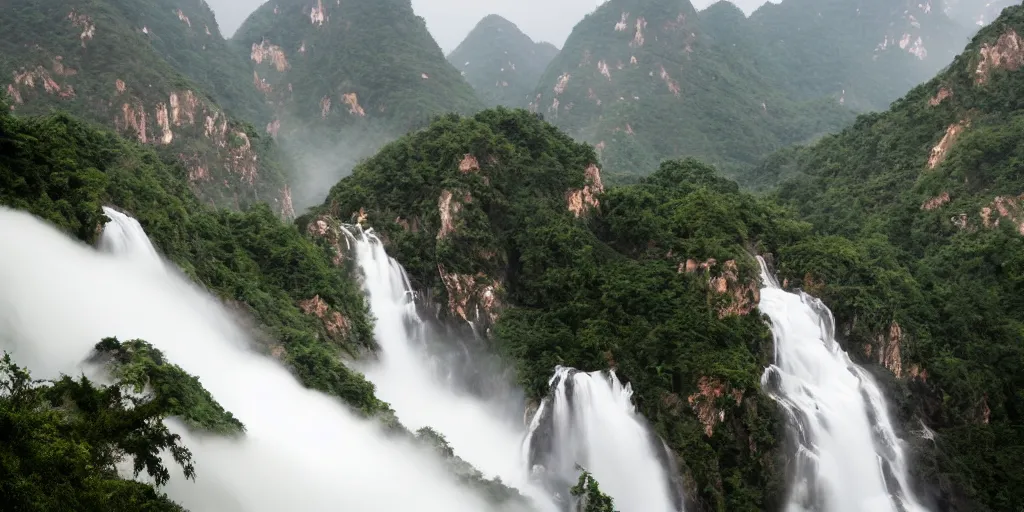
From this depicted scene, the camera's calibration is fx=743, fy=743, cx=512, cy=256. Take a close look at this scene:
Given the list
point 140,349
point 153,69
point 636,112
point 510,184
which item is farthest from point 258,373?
point 636,112

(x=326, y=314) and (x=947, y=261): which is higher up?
(x=947, y=261)

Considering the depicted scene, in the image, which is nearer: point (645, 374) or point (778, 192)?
point (645, 374)

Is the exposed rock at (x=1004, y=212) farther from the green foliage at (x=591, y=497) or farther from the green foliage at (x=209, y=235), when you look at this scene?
the green foliage at (x=209, y=235)

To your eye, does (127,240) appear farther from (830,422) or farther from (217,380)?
(830,422)

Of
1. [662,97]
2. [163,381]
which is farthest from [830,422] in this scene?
[662,97]

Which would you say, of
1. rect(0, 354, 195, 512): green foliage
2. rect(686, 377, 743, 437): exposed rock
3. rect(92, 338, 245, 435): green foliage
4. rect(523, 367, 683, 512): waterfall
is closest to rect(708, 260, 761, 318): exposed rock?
rect(686, 377, 743, 437): exposed rock

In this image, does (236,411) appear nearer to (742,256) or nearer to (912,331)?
(742,256)
